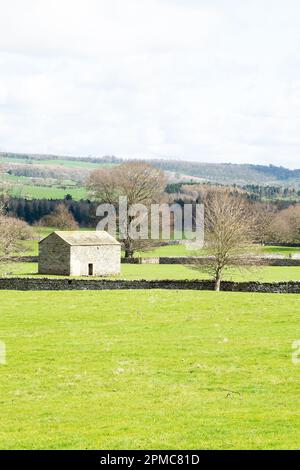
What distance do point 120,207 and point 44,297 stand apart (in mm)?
45965

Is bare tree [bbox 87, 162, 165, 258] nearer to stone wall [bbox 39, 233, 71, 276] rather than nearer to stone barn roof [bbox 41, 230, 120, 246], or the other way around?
stone barn roof [bbox 41, 230, 120, 246]

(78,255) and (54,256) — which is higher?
(78,255)

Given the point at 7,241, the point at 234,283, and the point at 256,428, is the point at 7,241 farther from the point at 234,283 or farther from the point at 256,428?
the point at 256,428

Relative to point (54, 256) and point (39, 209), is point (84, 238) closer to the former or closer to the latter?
point (54, 256)

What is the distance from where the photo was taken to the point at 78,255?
69625 mm

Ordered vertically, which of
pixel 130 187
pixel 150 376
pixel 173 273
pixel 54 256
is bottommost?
pixel 173 273

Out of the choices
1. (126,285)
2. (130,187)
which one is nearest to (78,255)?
(126,285)

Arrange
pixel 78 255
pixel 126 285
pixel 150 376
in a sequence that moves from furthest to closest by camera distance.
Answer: pixel 78 255 → pixel 126 285 → pixel 150 376

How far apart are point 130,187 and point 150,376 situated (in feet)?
220

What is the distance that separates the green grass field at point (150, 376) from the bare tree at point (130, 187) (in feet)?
166

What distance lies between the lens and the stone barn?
227 ft

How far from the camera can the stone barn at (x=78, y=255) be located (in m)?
69.3

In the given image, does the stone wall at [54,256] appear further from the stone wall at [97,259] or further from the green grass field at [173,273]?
the green grass field at [173,273]
